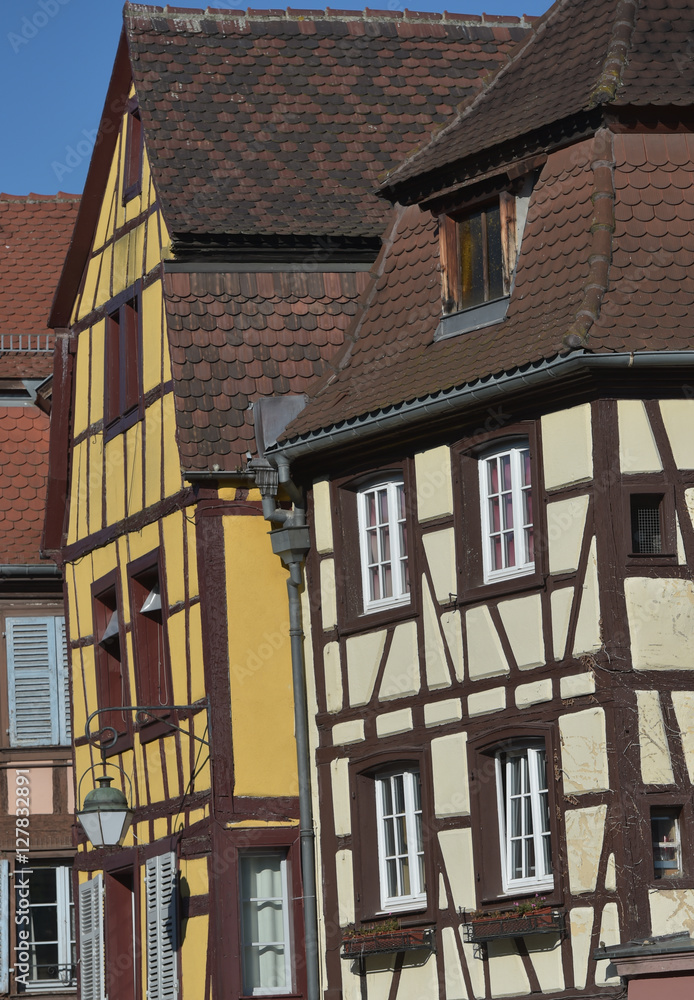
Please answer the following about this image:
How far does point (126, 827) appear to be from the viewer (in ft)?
68.8

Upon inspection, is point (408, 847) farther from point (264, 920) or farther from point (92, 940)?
point (92, 940)

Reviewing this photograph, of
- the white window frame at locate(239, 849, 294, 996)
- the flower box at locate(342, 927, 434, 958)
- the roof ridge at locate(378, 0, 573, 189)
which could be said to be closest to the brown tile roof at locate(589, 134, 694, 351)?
the roof ridge at locate(378, 0, 573, 189)

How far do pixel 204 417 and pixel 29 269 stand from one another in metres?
9.36

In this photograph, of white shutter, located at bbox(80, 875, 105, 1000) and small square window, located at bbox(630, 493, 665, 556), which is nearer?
small square window, located at bbox(630, 493, 665, 556)

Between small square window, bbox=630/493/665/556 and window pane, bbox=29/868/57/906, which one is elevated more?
small square window, bbox=630/493/665/556

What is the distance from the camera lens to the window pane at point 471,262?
814 inches

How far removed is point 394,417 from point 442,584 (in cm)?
146

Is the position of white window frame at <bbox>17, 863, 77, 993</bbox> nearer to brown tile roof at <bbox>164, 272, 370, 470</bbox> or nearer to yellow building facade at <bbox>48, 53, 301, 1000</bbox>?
yellow building facade at <bbox>48, 53, 301, 1000</bbox>

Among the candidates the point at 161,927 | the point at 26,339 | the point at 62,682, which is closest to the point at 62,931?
the point at 62,682

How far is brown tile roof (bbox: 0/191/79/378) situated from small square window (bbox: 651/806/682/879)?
42.1 ft

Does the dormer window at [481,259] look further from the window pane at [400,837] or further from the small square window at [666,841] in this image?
the small square window at [666,841]

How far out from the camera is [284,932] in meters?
21.2

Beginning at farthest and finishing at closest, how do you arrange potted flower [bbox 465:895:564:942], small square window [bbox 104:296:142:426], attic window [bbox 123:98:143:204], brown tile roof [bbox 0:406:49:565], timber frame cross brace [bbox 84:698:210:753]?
brown tile roof [bbox 0:406:49:565] → attic window [bbox 123:98:143:204] → small square window [bbox 104:296:142:426] → timber frame cross brace [bbox 84:698:210:753] → potted flower [bbox 465:895:564:942]

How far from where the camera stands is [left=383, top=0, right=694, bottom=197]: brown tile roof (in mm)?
20000
